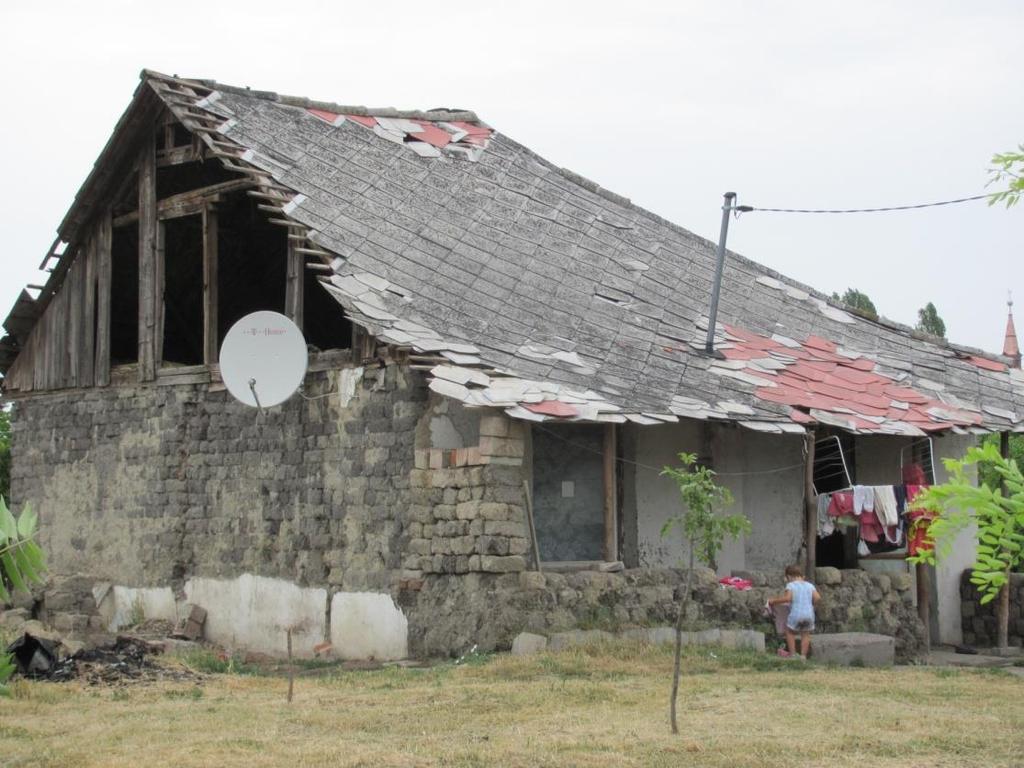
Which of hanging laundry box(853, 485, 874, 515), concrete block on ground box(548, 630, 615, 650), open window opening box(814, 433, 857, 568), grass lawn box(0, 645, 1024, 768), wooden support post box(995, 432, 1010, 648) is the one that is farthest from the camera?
open window opening box(814, 433, 857, 568)

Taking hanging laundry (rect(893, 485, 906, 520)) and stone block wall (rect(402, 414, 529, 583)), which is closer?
stone block wall (rect(402, 414, 529, 583))

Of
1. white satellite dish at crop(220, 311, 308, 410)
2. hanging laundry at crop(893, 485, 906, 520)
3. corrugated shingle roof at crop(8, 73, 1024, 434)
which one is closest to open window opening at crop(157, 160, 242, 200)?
corrugated shingle roof at crop(8, 73, 1024, 434)

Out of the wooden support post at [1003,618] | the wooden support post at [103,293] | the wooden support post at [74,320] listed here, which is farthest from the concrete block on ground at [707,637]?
the wooden support post at [74,320]

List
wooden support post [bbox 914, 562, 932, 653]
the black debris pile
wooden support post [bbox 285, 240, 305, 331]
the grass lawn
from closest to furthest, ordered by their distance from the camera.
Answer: the grass lawn < the black debris pile < wooden support post [bbox 914, 562, 932, 653] < wooden support post [bbox 285, 240, 305, 331]

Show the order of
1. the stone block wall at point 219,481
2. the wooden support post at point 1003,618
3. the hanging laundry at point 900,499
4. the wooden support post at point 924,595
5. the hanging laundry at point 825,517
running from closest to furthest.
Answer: the stone block wall at point 219,481 → the hanging laundry at point 900,499 → the hanging laundry at point 825,517 → the wooden support post at point 924,595 → the wooden support post at point 1003,618

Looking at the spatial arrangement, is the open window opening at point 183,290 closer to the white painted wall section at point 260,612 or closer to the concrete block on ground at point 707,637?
the white painted wall section at point 260,612

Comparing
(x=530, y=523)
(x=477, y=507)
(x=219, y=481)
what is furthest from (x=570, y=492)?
(x=219, y=481)

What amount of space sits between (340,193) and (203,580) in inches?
177

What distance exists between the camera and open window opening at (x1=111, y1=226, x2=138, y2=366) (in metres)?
17.8

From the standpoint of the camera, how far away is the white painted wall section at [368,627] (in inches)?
501

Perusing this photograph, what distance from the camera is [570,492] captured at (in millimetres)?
13094

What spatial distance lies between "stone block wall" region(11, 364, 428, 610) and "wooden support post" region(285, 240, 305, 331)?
28.5 inches

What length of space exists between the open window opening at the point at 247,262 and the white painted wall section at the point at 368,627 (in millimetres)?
5104

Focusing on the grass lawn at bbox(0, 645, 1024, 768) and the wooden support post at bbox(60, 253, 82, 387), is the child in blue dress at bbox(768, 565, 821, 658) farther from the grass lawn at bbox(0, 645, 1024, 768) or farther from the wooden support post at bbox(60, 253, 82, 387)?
the wooden support post at bbox(60, 253, 82, 387)
